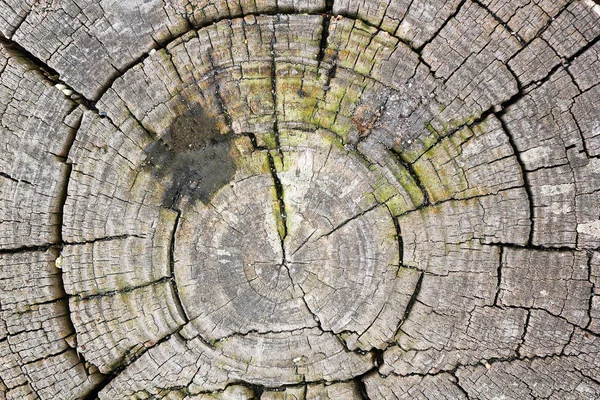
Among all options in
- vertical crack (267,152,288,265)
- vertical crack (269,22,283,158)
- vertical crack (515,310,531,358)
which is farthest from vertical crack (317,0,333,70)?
vertical crack (515,310,531,358)

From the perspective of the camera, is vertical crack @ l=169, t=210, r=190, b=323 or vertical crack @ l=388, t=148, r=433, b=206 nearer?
vertical crack @ l=388, t=148, r=433, b=206

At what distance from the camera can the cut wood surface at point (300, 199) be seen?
2109 mm

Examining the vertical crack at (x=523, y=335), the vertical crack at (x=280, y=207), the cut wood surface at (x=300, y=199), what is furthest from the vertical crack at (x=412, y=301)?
the vertical crack at (x=280, y=207)

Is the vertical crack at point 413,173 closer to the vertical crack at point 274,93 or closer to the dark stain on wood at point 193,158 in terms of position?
the vertical crack at point 274,93

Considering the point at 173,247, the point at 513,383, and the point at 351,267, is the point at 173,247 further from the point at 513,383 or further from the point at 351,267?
the point at 513,383

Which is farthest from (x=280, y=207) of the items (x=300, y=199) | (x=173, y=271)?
(x=173, y=271)

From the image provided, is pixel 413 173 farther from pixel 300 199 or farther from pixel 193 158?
pixel 193 158

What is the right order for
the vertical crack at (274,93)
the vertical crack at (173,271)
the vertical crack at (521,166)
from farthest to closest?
1. the vertical crack at (173,271)
2. the vertical crack at (274,93)
3. the vertical crack at (521,166)

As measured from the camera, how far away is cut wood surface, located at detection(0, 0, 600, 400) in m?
2.11

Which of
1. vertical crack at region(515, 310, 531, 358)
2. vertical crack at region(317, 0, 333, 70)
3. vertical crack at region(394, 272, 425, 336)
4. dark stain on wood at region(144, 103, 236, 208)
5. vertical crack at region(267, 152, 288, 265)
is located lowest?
vertical crack at region(515, 310, 531, 358)

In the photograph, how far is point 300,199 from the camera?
2.30 m

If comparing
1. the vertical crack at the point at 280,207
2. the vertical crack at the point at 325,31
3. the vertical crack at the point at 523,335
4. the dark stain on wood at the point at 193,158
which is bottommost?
the vertical crack at the point at 523,335

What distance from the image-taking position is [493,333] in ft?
7.26

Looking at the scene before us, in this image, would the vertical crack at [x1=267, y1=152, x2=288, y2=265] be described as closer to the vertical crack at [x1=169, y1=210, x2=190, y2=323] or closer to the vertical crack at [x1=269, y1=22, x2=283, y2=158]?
the vertical crack at [x1=269, y1=22, x2=283, y2=158]
